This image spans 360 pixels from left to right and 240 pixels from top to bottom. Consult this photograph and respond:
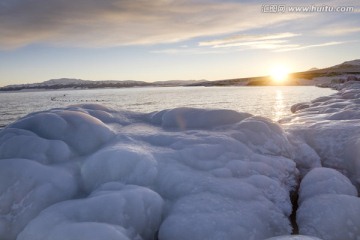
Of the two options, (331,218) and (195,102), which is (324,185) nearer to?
(331,218)

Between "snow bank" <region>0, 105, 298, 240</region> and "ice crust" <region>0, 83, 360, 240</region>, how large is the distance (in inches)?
0.8

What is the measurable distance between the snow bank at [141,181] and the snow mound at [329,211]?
1.20ft

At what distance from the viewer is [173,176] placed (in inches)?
245

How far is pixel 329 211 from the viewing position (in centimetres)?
553

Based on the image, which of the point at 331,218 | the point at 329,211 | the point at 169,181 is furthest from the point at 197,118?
the point at 331,218

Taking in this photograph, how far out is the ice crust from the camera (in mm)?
5098

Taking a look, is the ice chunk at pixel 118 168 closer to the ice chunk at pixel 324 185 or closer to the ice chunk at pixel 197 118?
the ice chunk at pixel 197 118

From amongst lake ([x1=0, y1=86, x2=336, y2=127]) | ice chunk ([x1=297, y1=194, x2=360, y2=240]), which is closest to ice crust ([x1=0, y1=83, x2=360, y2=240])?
ice chunk ([x1=297, y1=194, x2=360, y2=240])

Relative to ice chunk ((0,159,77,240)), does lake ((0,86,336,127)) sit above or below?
below

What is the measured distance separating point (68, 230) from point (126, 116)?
578 cm

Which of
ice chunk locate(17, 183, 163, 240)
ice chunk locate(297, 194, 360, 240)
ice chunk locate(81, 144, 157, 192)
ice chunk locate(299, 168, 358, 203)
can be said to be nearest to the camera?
ice chunk locate(17, 183, 163, 240)

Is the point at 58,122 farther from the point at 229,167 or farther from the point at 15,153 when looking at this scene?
the point at 229,167

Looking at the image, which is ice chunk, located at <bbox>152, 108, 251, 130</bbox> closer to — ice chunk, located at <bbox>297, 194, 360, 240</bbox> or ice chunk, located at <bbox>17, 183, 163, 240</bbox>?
ice chunk, located at <bbox>17, 183, 163, 240</bbox>

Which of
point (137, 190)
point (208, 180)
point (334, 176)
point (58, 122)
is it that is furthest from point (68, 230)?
point (334, 176)
